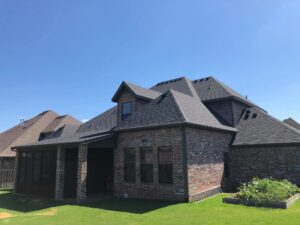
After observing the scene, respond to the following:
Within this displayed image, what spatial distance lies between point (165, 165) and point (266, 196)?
190 inches

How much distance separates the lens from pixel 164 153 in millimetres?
13711

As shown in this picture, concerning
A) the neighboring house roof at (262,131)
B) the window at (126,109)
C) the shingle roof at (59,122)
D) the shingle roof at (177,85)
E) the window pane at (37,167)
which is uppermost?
the shingle roof at (177,85)

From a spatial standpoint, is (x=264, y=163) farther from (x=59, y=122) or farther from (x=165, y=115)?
(x=59, y=122)

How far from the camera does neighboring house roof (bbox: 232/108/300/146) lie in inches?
635

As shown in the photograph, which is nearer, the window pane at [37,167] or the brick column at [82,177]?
the brick column at [82,177]

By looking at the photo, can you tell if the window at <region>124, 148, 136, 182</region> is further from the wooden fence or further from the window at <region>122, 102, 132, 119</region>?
the wooden fence

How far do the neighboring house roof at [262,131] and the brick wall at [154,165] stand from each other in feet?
20.8

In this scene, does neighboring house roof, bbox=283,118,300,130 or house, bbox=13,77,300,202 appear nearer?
house, bbox=13,77,300,202

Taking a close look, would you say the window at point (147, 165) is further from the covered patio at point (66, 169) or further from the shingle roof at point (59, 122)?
the shingle roof at point (59, 122)

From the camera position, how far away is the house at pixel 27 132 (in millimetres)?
Answer: 25359

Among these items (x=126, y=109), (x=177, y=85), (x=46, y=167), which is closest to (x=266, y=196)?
(x=126, y=109)

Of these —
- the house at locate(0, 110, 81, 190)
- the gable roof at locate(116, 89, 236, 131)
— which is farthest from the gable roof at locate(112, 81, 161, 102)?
the house at locate(0, 110, 81, 190)

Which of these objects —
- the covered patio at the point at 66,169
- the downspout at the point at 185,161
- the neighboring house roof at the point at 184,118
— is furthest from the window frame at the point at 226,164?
the covered patio at the point at 66,169

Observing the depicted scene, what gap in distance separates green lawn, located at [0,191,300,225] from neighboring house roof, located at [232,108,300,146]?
17.7 ft
